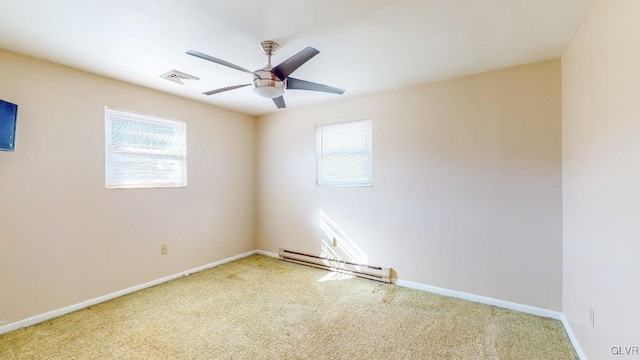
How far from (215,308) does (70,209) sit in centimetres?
170

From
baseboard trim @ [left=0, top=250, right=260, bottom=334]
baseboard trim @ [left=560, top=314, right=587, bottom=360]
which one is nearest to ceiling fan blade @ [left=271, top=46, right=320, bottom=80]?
baseboard trim @ [left=560, top=314, right=587, bottom=360]

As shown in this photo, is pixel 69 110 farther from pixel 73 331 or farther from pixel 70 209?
pixel 73 331

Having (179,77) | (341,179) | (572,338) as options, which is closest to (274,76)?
(179,77)

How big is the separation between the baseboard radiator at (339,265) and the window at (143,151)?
1.87m

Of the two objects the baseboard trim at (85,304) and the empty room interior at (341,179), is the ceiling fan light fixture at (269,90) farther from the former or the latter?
the baseboard trim at (85,304)

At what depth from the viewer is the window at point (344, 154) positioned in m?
3.65

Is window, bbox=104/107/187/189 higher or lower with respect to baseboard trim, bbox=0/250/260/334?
higher

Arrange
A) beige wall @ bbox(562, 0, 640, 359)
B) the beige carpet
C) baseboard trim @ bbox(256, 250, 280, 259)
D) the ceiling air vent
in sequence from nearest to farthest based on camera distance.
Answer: beige wall @ bbox(562, 0, 640, 359) → the beige carpet → the ceiling air vent → baseboard trim @ bbox(256, 250, 280, 259)

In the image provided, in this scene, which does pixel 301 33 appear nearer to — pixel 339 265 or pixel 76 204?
pixel 76 204

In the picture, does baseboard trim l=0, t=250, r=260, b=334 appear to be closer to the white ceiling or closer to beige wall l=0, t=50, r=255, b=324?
beige wall l=0, t=50, r=255, b=324

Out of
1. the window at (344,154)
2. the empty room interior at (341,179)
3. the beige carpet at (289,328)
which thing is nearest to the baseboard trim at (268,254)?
the empty room interior at (341,179)

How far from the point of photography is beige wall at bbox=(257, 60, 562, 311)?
2555 millimetres

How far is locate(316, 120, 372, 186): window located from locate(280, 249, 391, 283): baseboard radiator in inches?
42.0

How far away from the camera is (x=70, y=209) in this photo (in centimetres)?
269
